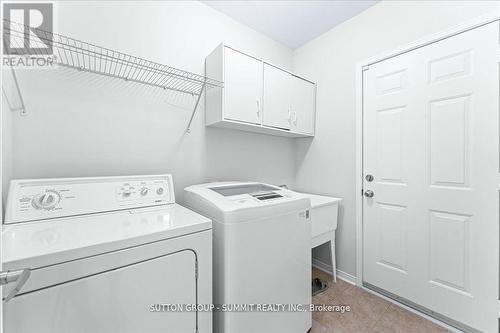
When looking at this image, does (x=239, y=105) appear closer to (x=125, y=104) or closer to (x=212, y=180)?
(x=212, y=180)

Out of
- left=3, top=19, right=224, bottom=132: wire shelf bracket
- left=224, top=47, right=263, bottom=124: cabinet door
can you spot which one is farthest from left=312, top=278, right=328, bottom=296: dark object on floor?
left=3, top=19, right=224, bottom=132: wire shelf bracket

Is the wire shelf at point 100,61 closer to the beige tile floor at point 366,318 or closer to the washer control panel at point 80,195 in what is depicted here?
the washer control panel at point 80,195

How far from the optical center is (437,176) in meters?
1.63

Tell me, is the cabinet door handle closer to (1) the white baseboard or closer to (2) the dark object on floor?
(2) the dark object on floor

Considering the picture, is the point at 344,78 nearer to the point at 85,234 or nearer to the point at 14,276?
the point at 85,234

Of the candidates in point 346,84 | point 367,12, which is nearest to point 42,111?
point 346,84

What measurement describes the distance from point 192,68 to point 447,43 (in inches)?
77.3

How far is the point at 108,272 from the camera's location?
0.82 m

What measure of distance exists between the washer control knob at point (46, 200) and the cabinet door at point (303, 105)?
192 cm

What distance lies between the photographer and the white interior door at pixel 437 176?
1432 mm

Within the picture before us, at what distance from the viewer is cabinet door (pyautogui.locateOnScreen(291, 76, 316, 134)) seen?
223 centimetres

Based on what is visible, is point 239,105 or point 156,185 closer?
point 156,185

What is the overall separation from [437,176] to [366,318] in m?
1.22

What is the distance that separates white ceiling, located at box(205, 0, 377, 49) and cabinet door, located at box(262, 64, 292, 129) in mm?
523
